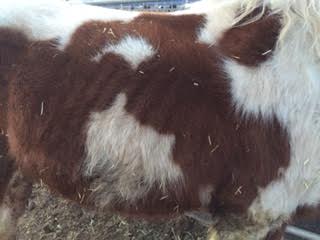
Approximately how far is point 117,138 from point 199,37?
2.00 feet

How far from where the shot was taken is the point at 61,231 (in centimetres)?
381

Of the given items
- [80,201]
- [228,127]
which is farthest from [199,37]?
[80,201]

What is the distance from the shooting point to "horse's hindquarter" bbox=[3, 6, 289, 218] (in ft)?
8.38

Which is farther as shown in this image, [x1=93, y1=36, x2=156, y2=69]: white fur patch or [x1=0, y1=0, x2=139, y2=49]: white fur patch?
[x1=0, y1=0, x2=139, y2=49]: white fur patch

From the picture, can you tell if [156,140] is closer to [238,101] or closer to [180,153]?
[180,153]

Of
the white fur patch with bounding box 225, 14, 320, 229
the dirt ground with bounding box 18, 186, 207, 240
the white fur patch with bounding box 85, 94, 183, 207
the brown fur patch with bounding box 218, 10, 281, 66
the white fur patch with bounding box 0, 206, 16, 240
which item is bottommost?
the dirt ground with bounding box 18, 186, 207, 240

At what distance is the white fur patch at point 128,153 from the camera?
259cm

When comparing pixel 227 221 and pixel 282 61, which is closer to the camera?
pixel 282 61

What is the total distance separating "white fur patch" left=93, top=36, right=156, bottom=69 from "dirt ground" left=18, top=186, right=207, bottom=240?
139 centimetres

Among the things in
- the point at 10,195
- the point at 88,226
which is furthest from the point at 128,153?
the point at 88,226

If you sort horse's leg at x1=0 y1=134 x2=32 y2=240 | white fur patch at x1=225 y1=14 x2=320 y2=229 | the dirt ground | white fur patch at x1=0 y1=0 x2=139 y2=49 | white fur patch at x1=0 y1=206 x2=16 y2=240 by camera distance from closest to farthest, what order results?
white fur patch at x1=225 y1=14 x2=320 y2=229, white fur patch at x1=0 y1=0 x2=139 y2=49, horse's leg at x1=0 y1=134 x2=32 y2=240, white fur patch at x1=0 y1=206 x2=16 y2=240, the dirt ground

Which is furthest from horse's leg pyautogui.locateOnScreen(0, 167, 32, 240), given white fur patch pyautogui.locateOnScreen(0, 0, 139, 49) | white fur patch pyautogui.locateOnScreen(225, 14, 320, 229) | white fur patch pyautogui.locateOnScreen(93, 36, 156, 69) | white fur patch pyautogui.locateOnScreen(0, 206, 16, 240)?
white fur patch pyautogui.locateOnScreen(225, 14, 320, 229)

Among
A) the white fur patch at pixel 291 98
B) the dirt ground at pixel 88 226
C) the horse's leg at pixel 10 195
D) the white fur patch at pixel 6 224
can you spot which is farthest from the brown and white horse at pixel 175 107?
the dirt ground at pixel 88 226

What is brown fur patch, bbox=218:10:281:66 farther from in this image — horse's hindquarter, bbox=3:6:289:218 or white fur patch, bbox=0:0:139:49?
white fur patch, bbox=0:0:139:49
